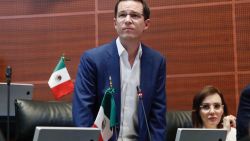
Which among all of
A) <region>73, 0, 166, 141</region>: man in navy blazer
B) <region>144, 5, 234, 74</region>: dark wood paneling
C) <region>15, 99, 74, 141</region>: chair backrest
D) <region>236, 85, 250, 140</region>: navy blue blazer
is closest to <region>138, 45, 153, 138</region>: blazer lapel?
<region>73, 0, 166, 141</region>: man in navy blazer

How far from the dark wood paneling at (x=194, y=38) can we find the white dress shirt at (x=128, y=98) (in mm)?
2441

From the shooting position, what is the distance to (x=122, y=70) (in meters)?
2.80

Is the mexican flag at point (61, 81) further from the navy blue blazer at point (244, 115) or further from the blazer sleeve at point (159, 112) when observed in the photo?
the navy blue blazer at point (244, 115)

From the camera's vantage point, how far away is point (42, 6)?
552cm

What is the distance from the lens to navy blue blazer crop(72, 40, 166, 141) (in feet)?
8.76

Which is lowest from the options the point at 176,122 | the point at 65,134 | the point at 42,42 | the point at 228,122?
the point at 176,122

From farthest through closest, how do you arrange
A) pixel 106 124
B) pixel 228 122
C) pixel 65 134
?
1. pixel 228 122
2. pixel 106 124
3. pixel 65 134

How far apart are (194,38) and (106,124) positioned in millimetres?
3035

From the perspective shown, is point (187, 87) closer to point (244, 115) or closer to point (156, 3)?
point (156, 3)

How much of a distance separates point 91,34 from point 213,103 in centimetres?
216

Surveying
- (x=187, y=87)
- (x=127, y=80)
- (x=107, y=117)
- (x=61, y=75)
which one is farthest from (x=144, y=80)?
(x=187, y=87)

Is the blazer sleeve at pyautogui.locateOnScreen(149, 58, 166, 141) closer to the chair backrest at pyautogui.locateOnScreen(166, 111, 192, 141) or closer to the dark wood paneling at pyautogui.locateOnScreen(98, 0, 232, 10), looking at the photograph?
the chair backrest at pyautogui.locateOnScreen(166, 111, 192, 141)

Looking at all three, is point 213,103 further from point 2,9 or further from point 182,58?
point 2,9

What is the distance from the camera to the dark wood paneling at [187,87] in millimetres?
5137
